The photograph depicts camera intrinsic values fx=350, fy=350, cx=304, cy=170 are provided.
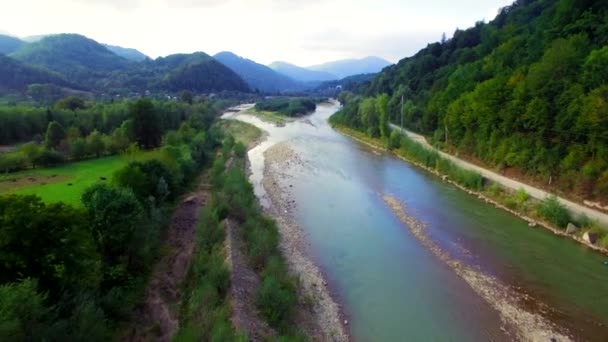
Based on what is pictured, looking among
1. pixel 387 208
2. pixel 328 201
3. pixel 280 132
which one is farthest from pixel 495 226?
pixel 280 132

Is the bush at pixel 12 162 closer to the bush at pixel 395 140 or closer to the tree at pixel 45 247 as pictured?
the tree at pixel 45 247

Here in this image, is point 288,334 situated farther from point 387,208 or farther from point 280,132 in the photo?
point 280,132

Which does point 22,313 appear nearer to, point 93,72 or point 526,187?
point 526,187

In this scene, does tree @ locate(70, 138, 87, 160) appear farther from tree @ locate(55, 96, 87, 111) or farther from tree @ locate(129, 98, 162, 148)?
tree @ locate(55, 96, 87, 111)

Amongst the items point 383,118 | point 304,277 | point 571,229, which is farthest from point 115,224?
point 383,118

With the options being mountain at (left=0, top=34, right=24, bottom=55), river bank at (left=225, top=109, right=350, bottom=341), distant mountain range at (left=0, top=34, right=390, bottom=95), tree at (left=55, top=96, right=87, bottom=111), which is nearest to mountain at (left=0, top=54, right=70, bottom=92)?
distant mountain range at (left=0, top=34, right=390, bottom=95)

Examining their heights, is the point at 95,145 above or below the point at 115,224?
below
